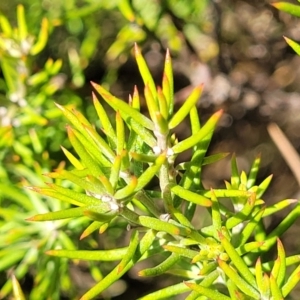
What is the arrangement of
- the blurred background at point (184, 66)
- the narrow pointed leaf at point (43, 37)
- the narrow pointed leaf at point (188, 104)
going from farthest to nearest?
the blurred background at point (184, 66), the narrow pointed leaf at point (43, 37), the narrow pointed leaf at point (188, 104)

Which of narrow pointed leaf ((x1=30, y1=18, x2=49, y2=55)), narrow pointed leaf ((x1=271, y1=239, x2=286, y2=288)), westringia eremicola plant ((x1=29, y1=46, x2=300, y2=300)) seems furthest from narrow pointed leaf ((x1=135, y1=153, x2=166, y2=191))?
narrow pointed leaf ((x1=30, y1=18, x2=49, y2=55))

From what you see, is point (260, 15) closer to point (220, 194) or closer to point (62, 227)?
point (62, 227)

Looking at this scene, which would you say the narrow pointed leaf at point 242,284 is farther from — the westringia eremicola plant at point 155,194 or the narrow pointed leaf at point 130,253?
the narrow pointed leaf at point 130,253

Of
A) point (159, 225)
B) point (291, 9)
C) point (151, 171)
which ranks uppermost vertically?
point (291, 9)

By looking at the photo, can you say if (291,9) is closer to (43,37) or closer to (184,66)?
(43,37)

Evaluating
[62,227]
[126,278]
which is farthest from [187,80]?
[62,227]

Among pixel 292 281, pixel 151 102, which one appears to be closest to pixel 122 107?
pixel 151 102

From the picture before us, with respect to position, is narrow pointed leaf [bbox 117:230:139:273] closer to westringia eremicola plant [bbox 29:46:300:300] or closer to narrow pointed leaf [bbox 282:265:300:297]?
westringia eremicola plant [bbox 29:46:300:300]

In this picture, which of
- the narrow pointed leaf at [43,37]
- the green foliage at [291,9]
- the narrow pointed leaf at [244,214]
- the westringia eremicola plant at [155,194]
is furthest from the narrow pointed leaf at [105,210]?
the narrow pointed leaf at [43,37]

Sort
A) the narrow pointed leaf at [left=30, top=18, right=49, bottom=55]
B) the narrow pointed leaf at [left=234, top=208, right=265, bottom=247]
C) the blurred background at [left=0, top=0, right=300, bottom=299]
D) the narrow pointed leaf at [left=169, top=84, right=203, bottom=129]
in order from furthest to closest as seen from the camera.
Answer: the blurred background at [left=0, top=0, right=300, bottom=299] → the narrow pointed leaf at [left=30, top=18, right=49, bottom=55] → the narrow pointed leaf at [left=234, top=208, right=265, bottom=247] → the narrow pointed leaf at [left=169, top=84, right=203, bottom=129]
